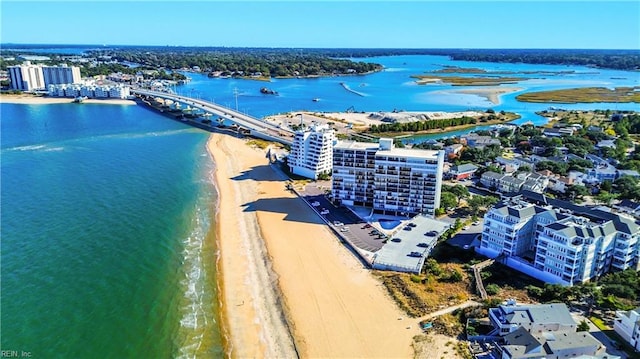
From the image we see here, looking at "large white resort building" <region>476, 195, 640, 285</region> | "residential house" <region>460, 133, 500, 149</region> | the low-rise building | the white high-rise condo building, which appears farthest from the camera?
the white high-rise condo building

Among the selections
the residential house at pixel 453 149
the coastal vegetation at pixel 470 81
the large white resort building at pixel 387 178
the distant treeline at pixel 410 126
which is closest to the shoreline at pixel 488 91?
the coastal vegetation at pixel 470 81

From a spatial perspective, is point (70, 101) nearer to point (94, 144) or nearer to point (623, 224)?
point (94, 144)

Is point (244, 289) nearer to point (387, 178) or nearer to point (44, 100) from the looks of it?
point (387, 178)

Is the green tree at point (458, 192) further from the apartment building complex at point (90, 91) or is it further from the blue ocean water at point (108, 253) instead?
the apartment building complex at point (90, 91)

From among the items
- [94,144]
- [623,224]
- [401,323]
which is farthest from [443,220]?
[94,144]

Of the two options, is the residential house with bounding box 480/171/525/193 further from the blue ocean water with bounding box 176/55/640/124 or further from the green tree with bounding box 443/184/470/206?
the blue ocean water with bounding box 176/55/640/124

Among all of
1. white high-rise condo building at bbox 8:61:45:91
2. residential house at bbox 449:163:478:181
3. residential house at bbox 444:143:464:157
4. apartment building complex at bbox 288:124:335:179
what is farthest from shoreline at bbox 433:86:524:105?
white high-rise condo building at bbox 8:61:45:91

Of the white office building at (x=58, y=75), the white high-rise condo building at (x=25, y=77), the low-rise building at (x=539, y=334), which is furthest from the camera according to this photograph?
the white office building at (x=58, y=75)
